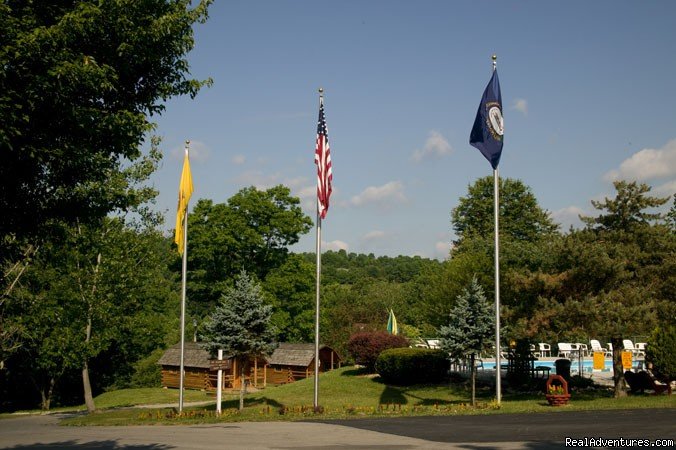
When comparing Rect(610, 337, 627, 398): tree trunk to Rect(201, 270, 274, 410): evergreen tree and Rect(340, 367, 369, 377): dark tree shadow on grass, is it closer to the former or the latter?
Rect(201, 270, 274, 410): evergreen tree

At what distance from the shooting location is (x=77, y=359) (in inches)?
1511

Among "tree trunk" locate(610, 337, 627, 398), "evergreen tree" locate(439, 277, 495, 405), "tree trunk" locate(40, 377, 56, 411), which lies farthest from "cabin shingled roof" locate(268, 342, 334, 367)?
"tree trunk" locate(610, 337, 627, 398)

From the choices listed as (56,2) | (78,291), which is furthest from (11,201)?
(78,291)

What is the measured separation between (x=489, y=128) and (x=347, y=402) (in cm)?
1482

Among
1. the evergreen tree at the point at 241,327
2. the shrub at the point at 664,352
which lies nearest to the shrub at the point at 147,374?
the evergreen tree at the point at 241,327

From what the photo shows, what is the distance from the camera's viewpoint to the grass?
25062 millimetres

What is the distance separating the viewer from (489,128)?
2586 centimetres

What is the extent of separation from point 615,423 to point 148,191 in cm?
2912

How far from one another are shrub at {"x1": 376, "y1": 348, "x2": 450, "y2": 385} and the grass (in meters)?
0.78

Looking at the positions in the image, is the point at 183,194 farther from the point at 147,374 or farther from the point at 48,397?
the point at 147,374

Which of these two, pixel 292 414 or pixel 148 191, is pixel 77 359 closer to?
pixel 148 191

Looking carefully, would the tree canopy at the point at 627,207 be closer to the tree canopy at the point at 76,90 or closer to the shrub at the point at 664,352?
the shrub at the point at 664,352

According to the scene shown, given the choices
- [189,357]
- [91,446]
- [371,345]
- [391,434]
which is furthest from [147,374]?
[391,434]

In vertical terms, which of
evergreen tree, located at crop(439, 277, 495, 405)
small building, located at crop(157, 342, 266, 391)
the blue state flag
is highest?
the blue state flag
